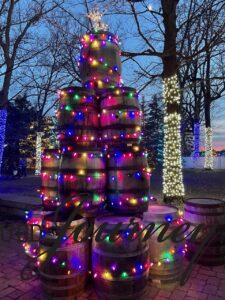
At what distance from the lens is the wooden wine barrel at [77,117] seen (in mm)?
4988

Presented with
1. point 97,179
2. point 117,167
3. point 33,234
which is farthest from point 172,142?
point 33,234

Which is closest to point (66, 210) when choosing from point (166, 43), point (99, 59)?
point (99, 59)

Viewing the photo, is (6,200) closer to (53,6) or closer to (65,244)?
(65,244)

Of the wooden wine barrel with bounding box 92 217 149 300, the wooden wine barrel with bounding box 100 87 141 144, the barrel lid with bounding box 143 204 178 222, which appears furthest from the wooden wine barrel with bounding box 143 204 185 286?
the wooden wine barrel with bounding box 100 87 141 144

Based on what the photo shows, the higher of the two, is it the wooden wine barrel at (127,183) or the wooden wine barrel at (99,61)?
the wooden wine barrel at (99,61)

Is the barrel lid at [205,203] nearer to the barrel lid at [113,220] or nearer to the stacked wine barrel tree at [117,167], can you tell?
the stacked wine barrel tree at [117,167]

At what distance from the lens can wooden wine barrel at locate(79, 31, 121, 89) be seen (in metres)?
5.59

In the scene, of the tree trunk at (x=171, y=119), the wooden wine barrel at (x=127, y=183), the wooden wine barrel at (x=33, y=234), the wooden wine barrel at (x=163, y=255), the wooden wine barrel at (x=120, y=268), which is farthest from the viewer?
the tree trunk at (x=171, y=119)

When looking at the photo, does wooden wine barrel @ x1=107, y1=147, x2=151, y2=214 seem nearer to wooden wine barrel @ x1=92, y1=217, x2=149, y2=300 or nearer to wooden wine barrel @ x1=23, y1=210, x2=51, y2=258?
wooden wine barrel @ x1=92, y1=217, x2=149, y2=300

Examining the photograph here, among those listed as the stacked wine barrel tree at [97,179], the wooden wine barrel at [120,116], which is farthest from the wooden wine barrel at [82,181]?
the wooden wine barrel at [120,116]

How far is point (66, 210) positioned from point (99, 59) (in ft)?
9.28

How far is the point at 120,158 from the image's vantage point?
4777 millimetres

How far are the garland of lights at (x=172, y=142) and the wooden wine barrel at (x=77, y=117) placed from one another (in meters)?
5.85

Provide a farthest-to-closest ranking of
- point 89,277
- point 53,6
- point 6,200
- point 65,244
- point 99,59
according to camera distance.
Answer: point 53,6 < point 6,200 < point 99,59 < point 89,277 < point 65,244
